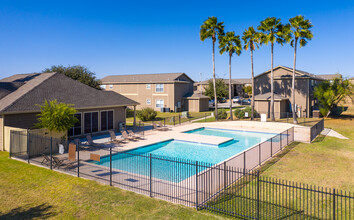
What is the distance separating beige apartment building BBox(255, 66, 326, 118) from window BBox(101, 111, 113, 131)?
2298 cm

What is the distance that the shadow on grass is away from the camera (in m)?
8.99

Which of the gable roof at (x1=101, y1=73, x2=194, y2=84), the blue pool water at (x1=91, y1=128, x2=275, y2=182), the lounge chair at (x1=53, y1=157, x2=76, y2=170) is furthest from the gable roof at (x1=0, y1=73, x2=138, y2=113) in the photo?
the gable roof at (x1=101, y1=73, x2=194, y2=84)

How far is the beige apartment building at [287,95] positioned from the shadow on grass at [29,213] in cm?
3344

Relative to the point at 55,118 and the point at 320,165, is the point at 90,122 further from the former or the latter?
the point at 320,165

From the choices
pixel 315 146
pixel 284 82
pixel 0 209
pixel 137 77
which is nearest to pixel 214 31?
pixel 284 82

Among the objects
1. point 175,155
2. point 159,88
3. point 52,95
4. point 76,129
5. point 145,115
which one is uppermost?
point 159,88

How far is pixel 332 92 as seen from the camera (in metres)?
34.5

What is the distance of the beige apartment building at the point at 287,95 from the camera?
3775 centimetres

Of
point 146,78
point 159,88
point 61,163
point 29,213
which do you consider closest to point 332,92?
point 159,88

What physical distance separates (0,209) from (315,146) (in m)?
20.8

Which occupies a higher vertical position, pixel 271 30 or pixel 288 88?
pixel 271 30

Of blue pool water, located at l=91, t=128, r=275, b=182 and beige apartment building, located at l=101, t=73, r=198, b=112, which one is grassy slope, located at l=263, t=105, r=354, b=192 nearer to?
blue pool water, located at l=91, t=128, r=275, b=182

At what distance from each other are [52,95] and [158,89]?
2893 cm

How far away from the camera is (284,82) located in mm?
40094
